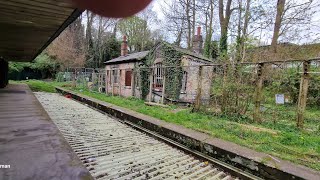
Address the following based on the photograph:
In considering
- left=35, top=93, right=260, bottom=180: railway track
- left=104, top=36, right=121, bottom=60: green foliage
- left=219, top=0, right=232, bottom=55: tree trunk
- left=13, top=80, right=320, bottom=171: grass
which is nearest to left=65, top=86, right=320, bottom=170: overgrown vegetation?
left=13, top=80, right=320, bottom=171: grass

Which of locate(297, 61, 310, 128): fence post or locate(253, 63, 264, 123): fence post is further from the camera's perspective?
Result: locate(253, 63, 264, 123): fence post

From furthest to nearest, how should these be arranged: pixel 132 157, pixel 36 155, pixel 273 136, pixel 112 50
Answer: pixel 112 50 < pixel 273 136 < pixel 132 157 < pixel 36 155

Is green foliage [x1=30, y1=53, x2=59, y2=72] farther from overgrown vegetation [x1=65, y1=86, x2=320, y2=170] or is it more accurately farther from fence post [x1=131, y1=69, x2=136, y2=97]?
overgrown vegetation [x1=65, y1=86, x2=320, y2=170]

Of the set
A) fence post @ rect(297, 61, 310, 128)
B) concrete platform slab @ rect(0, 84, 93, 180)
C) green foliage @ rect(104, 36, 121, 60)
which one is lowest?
concrete platform slab @ rect(0, 84, 93, 180)

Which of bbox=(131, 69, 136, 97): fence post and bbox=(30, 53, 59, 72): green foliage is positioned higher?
bbox=(30, 53, 59, 72): green foliage

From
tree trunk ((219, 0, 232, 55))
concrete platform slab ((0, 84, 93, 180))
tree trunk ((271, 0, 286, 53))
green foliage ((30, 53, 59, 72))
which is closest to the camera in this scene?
concrete platform slab ((0, 84, 93, 180))

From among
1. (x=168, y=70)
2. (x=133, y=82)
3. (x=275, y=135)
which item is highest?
(x=168, y=70)

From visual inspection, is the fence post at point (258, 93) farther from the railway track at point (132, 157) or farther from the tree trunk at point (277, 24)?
the tree trunk at point (277, 24)

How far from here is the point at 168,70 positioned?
1273 centimetres

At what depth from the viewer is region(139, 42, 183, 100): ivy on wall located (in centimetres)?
1266

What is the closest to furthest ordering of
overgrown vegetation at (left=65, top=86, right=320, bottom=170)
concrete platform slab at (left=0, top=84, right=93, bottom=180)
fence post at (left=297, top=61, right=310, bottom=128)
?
1. concrete platform slab at (left=0, top=84, right=93, bottom=180)
2. overgrown vegetation at (left=65, top=86, right=320, bottom=170)
3. fence post at (left=297, top=61, right=310, bottom=128)

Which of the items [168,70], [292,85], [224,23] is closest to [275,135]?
[292,85]

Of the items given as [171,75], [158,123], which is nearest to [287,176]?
[158,123]

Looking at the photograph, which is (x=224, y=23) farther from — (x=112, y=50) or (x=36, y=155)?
(x=36, y=155)
